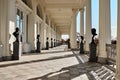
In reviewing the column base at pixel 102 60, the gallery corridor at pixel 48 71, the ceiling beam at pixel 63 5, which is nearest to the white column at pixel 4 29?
the gallery corridor at pixel 48 71

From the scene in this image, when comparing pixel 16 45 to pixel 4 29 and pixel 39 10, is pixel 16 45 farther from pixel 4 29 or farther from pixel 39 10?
pixel 39 10

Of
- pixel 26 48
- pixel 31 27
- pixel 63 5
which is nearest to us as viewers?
pixel 26 48

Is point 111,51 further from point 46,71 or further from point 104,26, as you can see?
point 46,71

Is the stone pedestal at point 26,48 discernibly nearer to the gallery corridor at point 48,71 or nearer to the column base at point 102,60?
the gallery corridor at point 48,71

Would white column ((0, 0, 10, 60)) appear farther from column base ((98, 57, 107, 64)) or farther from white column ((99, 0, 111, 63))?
white column ((99, 0, 111, 63))

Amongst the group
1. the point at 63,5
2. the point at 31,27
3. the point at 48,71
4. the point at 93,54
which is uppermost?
the point at 63,5

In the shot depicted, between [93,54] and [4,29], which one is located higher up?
[4,29]

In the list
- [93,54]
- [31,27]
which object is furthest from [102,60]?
[31,27]

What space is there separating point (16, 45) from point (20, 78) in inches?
173

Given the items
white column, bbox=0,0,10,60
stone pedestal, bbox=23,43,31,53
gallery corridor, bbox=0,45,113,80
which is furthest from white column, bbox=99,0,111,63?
stone pedestal, bbox=23,43,31,53

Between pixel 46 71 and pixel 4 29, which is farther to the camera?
pixel 4 29

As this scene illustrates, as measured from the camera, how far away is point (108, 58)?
7.71 meters

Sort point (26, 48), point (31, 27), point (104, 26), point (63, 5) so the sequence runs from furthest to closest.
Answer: point (63, 5)
point (31, 27)
point (26, 48)
point (104, 26)

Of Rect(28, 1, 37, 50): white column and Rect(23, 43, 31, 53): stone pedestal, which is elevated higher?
Rect(28, 1, 37, 50): white column
